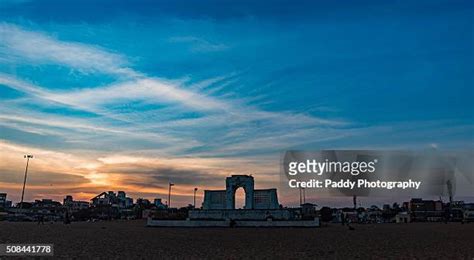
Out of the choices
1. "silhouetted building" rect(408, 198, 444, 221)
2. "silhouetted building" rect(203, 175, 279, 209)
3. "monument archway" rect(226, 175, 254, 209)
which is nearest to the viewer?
"silhouetted building" rect(203, 175, 279, 209)

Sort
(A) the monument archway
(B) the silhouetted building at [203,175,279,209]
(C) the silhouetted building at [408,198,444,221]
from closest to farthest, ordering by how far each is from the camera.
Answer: (B) the silhouetted building at [203,175,279,209] → (A) the monument archway → (C) the silhouetted building at [408,198,444,221]

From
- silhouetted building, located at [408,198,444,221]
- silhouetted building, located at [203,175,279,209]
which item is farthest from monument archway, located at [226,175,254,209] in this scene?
silhouetted building, located at [408,198,444,221]

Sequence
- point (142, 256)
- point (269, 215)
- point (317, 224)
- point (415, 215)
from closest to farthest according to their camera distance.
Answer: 1. point (142, 256)
2. point (317, 224)
3. point (269, 215)
4. point (415, 215)

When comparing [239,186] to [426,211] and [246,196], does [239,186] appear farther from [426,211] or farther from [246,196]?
[426,211]

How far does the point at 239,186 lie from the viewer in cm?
8681

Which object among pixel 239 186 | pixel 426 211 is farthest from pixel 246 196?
pixel 426 211

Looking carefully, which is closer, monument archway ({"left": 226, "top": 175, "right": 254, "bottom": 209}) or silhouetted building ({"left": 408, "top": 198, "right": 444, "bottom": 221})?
monument archway ({"left": 226, "top": 175, "right": 254, "bottom": 209})

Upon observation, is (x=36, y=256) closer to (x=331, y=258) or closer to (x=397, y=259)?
(x=331, y=258)

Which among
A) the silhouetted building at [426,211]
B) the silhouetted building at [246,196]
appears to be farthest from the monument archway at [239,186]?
the silhouetted building at [426,211]

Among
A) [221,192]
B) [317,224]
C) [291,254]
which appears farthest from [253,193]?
[291,254]

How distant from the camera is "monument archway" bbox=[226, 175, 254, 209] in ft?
278

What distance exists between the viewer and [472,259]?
20234 mm

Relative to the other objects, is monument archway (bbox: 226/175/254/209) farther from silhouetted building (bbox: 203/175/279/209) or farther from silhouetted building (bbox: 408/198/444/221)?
silhouetted building (bbox: 408/198/444/221)

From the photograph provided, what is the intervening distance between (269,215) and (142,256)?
192 ft
